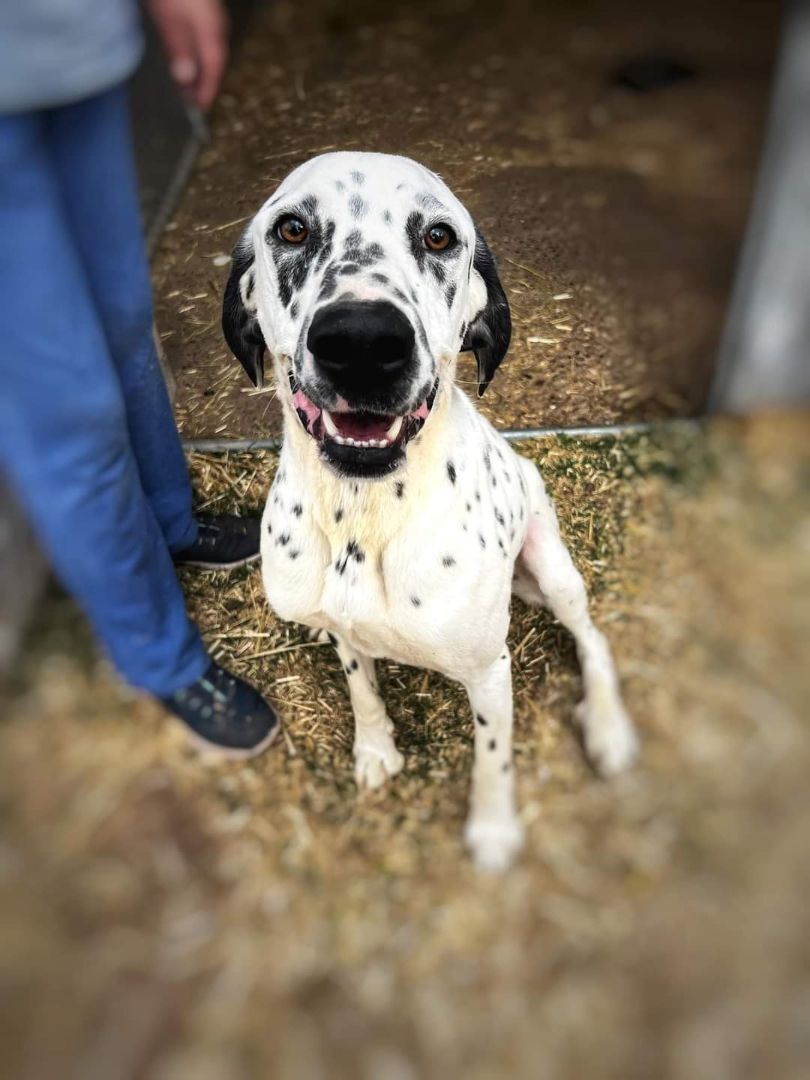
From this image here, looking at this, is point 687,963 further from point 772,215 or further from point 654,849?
point 772,215

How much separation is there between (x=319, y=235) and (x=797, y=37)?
61 centimetres

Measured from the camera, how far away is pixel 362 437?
109 cm

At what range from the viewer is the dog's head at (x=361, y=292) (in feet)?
3.15

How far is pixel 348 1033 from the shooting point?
Result: 1.16 m

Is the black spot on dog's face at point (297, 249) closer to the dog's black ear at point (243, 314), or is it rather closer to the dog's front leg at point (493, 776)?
the dog's black ear at point (243, 314)

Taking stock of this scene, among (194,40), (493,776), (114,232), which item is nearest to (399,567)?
(493,776)

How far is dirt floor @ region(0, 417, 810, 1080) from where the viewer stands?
976 mm

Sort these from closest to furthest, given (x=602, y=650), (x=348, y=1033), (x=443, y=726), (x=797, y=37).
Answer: (x=797, y=37), (x=348, y=1033), (x=602, y=650), (x=443, y=726)

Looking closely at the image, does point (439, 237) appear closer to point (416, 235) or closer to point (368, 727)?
point (416, 235)

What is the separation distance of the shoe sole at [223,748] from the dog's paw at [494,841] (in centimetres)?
44

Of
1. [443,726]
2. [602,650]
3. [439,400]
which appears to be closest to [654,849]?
[602,650]

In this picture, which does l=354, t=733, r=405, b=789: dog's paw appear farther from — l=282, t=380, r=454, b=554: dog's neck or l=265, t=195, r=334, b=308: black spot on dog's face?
l=265, t=195, r=334, b=308: black spot on dog's face

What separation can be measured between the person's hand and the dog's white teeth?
1.48 feet

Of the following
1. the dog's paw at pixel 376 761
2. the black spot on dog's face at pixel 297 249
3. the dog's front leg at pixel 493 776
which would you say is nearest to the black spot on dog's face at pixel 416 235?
the black spot on dog's face at pixel 297 249
